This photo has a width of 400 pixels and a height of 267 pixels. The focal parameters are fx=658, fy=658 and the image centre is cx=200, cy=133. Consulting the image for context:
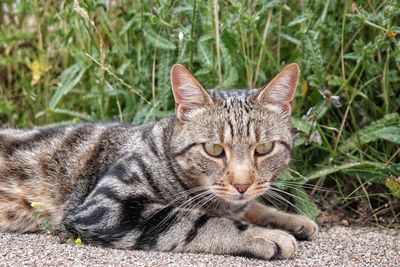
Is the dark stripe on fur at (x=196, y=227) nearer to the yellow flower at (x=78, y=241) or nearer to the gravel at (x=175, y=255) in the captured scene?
the gravel at (x=175, y=255)

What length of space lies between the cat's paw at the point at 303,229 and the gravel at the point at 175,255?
0.16 ft

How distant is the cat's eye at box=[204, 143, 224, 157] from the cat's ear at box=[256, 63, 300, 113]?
36cm

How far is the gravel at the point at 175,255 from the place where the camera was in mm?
2920

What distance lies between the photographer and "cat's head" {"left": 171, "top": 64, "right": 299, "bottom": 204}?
3178 mm

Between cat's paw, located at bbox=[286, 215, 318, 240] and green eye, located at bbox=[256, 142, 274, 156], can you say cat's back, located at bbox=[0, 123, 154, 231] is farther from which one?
cat's paw, located at bbox=[286, 215, 318, 240]

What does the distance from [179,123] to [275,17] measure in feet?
4.70

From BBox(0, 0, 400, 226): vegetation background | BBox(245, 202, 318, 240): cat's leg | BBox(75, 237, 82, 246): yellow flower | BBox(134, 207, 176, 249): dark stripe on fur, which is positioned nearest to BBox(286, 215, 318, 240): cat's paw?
BBox(245, 202, 318, 240): cat's leg

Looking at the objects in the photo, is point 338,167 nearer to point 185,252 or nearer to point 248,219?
point 248,219

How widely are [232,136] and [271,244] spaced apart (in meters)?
0.56

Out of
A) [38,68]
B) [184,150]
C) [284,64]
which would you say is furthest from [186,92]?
[38,68]

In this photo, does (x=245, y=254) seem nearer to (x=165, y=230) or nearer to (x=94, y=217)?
(x=165, y=230)

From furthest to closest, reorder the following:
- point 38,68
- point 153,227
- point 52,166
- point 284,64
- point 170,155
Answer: point 38,68
point 284,64
point 52,166
point 170,155
point 153,227

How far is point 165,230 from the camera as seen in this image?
316cm

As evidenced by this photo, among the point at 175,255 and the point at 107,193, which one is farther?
the point at 107,193
